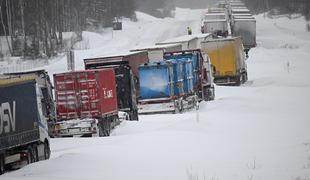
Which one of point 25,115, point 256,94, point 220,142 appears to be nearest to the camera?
point 25,115

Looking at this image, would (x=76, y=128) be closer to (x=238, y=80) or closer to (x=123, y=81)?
(x=123, y=81)

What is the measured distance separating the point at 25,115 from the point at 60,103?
7.64 metres

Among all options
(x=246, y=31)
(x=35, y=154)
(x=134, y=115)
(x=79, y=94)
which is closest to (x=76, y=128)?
(x=79, y=94)

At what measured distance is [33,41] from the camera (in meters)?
66.9

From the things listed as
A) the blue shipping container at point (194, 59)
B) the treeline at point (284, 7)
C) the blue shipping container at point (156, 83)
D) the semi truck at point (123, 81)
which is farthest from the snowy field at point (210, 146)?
the treeline at point (284, 7)

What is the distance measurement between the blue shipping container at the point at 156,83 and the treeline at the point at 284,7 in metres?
73.8

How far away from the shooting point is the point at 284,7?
116938 mm

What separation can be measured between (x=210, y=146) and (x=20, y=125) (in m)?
5.71

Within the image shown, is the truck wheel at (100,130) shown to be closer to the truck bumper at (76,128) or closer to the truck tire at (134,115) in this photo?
the truck bumper at (76,128)

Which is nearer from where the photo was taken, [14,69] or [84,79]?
[84,79]

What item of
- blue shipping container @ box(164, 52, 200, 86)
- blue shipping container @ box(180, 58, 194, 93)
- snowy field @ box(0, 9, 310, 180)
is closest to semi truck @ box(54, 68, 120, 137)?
snowy field @ box(0, 9, 310, 180)

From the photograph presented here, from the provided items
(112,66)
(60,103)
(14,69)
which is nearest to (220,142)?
(60,103)

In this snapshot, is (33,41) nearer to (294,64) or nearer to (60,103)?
(294,64)

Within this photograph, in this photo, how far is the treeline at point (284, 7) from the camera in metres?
111
